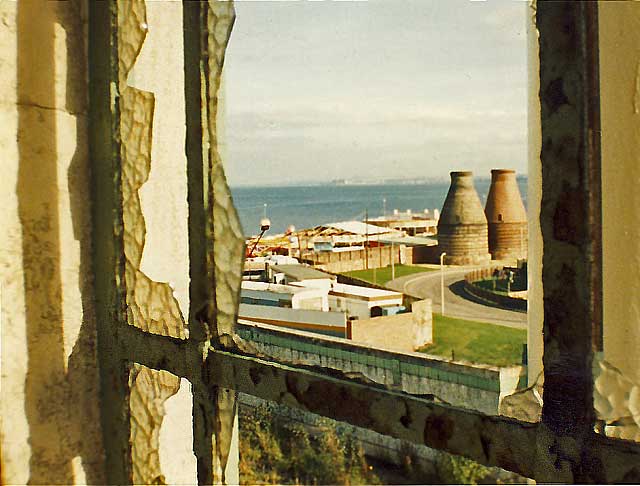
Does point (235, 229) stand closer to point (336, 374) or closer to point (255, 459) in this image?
point (336, 374)

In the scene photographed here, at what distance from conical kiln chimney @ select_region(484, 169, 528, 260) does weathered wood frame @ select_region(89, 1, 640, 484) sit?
390 millimetres

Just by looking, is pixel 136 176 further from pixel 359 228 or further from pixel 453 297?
pixel 453 297

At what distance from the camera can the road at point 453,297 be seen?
1117mm

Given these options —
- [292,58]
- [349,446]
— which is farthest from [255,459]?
[292,58]

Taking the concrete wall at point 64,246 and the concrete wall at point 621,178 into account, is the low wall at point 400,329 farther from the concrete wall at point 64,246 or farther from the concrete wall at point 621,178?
the concrete wall at point 621,178

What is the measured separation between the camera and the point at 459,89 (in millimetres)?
1014

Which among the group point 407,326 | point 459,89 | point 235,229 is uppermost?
point 459,89

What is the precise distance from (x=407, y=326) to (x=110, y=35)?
0.79 m

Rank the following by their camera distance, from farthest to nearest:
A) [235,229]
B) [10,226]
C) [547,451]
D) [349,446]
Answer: [349,446] → [10,226] → [235,229] → [547,451]

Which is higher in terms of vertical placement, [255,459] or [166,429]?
[166,429]

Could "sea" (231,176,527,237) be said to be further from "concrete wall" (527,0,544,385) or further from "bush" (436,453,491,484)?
"bush" (436,453,491,484)

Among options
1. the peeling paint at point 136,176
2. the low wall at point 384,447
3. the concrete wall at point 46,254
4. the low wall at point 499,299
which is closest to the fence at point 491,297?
the low wall at point 499,299

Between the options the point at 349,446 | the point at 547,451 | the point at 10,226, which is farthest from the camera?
the point at 349,446

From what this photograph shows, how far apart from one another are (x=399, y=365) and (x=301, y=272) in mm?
366
